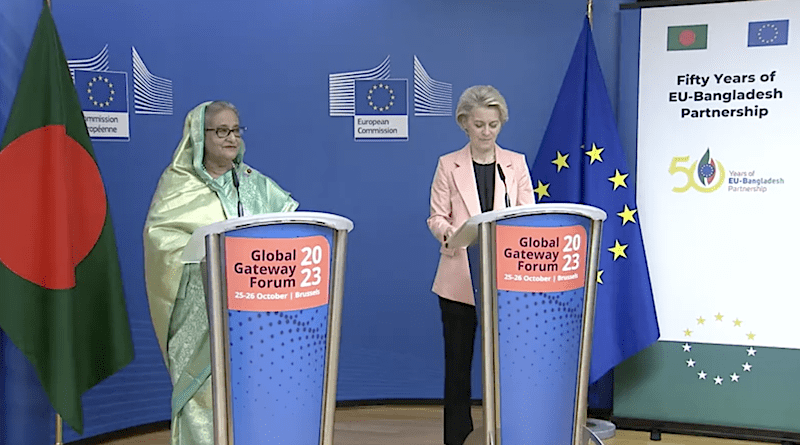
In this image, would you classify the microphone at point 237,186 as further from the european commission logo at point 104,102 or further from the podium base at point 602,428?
the podium base at point 602,428

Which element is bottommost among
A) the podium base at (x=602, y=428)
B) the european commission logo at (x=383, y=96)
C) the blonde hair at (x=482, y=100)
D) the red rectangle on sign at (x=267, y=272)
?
the podium base at (x=602, y=428)

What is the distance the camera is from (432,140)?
4340mm

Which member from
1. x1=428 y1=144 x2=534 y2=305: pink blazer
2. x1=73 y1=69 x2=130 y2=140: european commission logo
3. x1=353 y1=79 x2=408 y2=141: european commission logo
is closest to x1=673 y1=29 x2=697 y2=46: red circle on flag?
x1=428 y1=144 x2=534 y2=305: pink blazer

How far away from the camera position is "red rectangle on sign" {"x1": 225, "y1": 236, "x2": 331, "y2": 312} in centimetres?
190

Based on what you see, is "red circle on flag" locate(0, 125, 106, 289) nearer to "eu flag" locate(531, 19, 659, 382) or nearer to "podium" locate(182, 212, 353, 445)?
"podium" locate(182, 212, 353, 445)

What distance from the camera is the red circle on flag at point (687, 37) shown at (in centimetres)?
371

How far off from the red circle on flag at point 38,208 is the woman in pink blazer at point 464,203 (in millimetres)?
1453

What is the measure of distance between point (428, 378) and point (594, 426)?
100 cm

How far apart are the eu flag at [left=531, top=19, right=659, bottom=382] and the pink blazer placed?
0.68 meters

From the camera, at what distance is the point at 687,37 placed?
12.2 ft

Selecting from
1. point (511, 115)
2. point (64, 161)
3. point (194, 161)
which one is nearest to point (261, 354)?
point (194, 161)

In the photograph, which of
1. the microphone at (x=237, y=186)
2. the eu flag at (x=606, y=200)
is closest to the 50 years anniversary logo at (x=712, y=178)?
the eu flag at (x=606, y=200)

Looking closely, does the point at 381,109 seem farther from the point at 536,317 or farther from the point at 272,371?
the point at 272,371

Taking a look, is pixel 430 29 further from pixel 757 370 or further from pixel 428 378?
pixel 757 370
